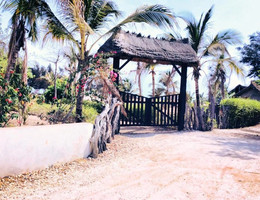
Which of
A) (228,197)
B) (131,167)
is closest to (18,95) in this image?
(131,167)

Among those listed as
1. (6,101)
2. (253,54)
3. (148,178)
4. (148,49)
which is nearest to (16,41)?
(6,101)

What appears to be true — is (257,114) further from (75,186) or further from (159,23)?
(75,186)

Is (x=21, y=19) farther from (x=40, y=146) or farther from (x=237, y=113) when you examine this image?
(x=237, y=113)

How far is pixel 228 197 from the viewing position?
2.96m

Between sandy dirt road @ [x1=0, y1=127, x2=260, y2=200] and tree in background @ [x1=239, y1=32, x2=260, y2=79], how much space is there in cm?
Answer: 2343

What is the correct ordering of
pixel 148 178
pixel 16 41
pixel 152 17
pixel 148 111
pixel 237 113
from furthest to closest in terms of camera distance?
pixel 237 113
pixel 148 111
pixel 152 17
pixel 16 41
pixel 148 178

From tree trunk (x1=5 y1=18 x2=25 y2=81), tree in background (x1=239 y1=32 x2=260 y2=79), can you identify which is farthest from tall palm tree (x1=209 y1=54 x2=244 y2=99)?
tree in background (x1=239 y1=32 x2=260 y2=79)

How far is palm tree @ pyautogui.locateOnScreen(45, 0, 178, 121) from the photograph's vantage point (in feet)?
22.1

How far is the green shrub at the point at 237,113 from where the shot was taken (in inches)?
467

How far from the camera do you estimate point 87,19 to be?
26.5 ft

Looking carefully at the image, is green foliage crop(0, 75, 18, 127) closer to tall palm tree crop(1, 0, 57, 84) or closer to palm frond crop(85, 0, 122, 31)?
tall palm tree crop(1, 0, 57, 84)

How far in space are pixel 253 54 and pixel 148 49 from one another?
22.1m

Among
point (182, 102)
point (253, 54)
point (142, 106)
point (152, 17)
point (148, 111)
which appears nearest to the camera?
point (152, 17)

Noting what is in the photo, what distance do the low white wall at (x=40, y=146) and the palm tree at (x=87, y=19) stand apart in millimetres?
2361
